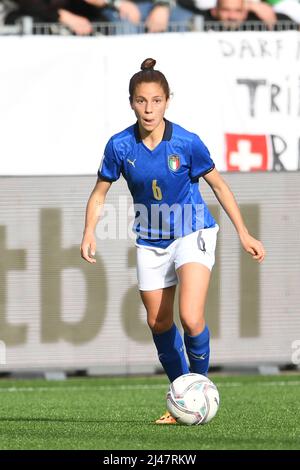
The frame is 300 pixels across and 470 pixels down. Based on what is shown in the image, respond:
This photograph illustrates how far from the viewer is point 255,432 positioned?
279 inches

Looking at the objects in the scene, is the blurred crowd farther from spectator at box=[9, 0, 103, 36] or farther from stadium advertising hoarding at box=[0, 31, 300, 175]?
stadium advertising hoarding at box=[0, 31, 300, 175]

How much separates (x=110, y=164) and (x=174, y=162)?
410 millimetres

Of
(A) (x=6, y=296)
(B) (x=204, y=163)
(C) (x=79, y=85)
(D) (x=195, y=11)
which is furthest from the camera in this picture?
(D) (x=195, y=11)

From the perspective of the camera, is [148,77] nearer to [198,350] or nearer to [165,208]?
[165,208]

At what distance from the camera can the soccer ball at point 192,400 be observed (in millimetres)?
7363

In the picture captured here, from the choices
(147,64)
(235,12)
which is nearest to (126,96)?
(235,12)

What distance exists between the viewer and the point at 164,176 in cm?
750

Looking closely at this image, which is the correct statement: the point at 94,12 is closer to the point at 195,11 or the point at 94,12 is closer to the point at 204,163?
the point at 195,11

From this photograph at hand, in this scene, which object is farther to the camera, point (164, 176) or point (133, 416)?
point (133, 416)

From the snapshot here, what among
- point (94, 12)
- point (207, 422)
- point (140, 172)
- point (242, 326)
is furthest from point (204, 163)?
point (94, 12)

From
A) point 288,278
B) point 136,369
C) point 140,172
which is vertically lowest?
point 136,369

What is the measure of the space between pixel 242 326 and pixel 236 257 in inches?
26.3

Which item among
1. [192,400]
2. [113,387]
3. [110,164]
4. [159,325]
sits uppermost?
[110,164]

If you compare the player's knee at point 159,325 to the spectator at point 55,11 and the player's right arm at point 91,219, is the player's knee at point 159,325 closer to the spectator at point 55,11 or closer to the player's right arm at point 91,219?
the player's right arm at point 91,219
